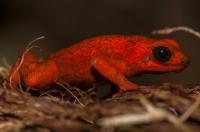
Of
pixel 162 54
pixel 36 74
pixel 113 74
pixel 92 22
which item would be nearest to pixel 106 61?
pixel 113 74

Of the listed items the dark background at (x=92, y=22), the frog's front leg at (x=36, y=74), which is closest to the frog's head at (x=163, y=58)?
the frog's front leg at (x=36, y=74)

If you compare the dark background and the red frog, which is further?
the dark background

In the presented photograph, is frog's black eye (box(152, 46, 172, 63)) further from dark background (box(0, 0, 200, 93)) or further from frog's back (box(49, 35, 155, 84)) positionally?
dark background (box(0, 0, 200, 93))

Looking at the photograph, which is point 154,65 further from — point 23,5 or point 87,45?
point 23,5

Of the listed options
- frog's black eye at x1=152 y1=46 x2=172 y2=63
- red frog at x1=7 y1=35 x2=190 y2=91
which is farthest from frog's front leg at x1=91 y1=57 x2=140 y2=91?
frog's black eye at x1=152 y1=46 x2=172 y2=63

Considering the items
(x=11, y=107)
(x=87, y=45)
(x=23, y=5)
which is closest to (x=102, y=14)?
(x=23, y=5)

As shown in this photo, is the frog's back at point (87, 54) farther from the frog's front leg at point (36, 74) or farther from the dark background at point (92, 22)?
the dark background at point (92, 22)

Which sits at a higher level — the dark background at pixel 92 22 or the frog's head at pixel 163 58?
the dark background at pixel 92 22
